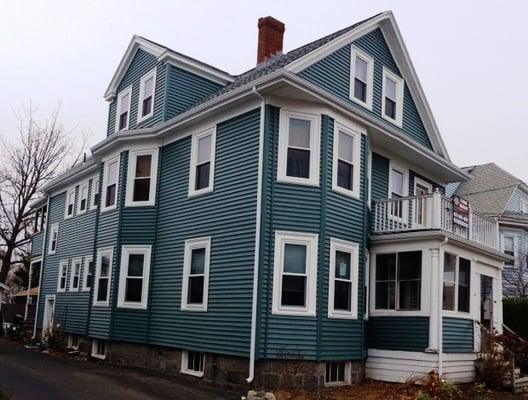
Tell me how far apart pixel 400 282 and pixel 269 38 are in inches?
427

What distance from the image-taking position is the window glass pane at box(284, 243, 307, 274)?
1460 cm

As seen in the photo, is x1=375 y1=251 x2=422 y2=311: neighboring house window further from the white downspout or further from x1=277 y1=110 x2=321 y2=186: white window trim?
the white downspout

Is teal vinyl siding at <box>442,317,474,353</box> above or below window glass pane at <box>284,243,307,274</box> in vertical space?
below

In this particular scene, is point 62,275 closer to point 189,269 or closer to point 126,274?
point 126,274

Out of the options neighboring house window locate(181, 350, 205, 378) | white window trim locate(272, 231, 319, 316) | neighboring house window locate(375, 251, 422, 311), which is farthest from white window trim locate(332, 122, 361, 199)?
neighboring house window locate(181, 350, 205, 378)

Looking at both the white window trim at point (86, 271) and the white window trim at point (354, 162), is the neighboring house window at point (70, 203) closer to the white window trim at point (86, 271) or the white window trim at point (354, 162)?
the white window trim at point (86, 271)

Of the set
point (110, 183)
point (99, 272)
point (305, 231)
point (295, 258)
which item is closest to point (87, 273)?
point (99, 272)

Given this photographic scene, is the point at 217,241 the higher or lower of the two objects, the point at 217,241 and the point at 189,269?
the higher

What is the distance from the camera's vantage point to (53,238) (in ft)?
93.1

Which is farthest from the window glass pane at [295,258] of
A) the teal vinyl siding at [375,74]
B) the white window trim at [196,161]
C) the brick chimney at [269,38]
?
the brick chimney at [269,38]

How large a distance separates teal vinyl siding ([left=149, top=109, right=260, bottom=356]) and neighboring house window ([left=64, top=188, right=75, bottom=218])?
937 centimetres

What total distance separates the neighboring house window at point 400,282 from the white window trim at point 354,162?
2146mm

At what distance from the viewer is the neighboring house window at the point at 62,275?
2546 centimetres

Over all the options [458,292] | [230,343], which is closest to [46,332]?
[230,343]
